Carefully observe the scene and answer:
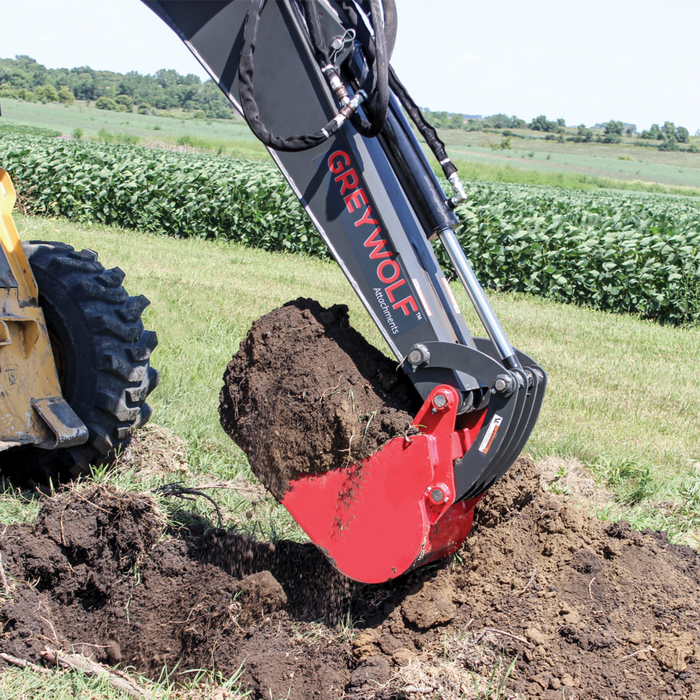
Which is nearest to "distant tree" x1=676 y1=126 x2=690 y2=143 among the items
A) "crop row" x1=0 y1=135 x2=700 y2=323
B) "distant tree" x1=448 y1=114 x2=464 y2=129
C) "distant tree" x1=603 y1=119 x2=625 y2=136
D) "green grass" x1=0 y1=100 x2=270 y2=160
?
"distant tree" x1=603 y1=119 x2=625 y2=136

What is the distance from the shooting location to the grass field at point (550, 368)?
4.87 m

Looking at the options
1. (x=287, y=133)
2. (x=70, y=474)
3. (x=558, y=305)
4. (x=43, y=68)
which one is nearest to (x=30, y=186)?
(x=558, y=305)

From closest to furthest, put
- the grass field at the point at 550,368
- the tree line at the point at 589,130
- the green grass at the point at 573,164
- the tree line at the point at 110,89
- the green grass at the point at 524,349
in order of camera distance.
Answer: the green grass at the point at 524,349
the grass field at the point at 550,368
the green grass at the point at 573,164
the tree line at the point at 110,89
the tree line at the point at 589,130

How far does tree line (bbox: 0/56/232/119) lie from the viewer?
6806cm

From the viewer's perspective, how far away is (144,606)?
3133 mm

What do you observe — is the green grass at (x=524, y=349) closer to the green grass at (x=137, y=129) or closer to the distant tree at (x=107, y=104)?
the green grass at (x=137, y=129)

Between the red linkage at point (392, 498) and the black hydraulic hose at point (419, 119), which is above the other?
the black hydraulic hose at point (419, 119)

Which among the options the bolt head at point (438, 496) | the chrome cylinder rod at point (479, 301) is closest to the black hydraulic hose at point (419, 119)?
the chrome cylinder rod at point (479, 301)

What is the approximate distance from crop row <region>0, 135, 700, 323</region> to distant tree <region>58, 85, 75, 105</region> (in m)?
55.8

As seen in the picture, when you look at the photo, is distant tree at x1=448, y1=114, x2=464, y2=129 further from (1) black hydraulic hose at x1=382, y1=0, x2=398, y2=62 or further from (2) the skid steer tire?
→ (1) black hydraulic hose at x1=382, y1=0, x2=398, y2=62

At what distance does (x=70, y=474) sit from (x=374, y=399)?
208 cm

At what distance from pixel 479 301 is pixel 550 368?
17.2 feet

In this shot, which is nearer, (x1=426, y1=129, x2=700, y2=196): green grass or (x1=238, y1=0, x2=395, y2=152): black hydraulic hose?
(x1=238, y1=0, x2=395, y2=152): black hydraulic hose

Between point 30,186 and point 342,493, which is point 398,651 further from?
point 30,186
